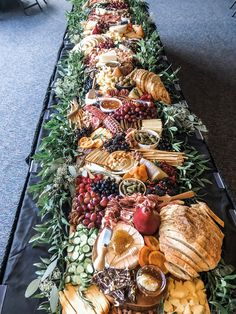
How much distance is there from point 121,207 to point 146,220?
0.18 metres

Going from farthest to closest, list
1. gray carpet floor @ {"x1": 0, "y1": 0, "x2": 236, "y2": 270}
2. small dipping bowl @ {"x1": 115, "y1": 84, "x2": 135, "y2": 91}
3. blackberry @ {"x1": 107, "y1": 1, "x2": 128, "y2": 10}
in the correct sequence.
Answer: blackberry @ {"x1": 107, "y1": 1, "x2": 128, "y2": 10}
gray carpet floor @ {"x1": 0, "y1": 0, "x2": 236, "y2": 270}
small dipping bowl @ {"x1": 115, "y1": 84, "x2": 135, "y2": 91}

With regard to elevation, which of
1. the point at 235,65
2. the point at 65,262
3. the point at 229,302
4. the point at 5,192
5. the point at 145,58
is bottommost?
the point at 235,65

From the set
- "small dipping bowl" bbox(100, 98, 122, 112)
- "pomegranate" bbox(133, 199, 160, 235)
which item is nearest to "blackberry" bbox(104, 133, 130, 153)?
"small dipping bowl" bbox(100, 98, 122, 112)

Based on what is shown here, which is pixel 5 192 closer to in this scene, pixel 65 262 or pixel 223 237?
pixel 65 262

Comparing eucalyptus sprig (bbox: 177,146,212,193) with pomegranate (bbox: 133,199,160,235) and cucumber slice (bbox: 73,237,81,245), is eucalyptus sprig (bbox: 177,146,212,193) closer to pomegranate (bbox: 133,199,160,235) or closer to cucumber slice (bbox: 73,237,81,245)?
pomegranate (bbox: 133,199,160,235)

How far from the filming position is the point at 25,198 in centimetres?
161

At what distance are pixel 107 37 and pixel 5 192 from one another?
1.55 meters

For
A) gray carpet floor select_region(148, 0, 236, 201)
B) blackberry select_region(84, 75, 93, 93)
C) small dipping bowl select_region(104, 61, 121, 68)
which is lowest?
gray carpet floor select_region(148, 0, 236, 201)

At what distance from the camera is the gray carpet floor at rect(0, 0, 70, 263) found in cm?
255

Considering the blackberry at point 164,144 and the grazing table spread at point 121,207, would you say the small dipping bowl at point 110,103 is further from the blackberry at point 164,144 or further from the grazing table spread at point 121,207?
the blackberry at point 164,144

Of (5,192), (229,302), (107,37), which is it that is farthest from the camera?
(107,37)

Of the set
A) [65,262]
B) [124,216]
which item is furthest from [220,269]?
[65,262]

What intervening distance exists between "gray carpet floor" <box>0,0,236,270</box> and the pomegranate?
3.93 feet

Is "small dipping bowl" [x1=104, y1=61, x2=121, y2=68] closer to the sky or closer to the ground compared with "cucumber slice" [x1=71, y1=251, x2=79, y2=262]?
closer to the sky
